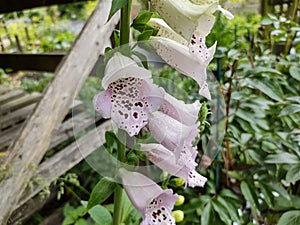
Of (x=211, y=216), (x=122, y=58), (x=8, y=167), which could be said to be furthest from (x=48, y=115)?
(x=122, y=58)

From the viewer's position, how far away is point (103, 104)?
464 mm

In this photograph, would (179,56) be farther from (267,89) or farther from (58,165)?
(58,165)

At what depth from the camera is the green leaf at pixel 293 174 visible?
2.81 ft

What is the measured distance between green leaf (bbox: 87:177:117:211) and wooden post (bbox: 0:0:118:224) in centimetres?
33

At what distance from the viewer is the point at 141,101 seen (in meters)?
0.48

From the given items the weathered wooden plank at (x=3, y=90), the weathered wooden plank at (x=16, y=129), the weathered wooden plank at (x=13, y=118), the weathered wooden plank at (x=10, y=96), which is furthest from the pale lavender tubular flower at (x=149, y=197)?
the weathered wooden plank at (x=3, y=90)

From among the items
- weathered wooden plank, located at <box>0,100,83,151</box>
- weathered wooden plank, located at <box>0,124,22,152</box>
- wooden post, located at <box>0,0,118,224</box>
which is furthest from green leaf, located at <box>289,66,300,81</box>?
weathered wooden plank, located at <box>0,124,22,152</box>

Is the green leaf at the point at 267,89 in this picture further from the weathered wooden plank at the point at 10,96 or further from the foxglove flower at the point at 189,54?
the weathered wooden plank at the point at 10,96

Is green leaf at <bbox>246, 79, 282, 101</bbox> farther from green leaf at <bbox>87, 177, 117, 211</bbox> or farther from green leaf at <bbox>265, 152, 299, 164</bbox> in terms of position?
green leaf at <bbox>87, 177, 117, 211</bbox>

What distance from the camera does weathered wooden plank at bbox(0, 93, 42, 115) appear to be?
1.73 meters

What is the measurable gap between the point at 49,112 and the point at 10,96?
0.94 m

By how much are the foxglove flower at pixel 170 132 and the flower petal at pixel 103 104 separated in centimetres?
7

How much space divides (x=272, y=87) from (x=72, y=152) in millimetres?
714

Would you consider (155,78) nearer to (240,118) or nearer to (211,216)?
(211,216)
